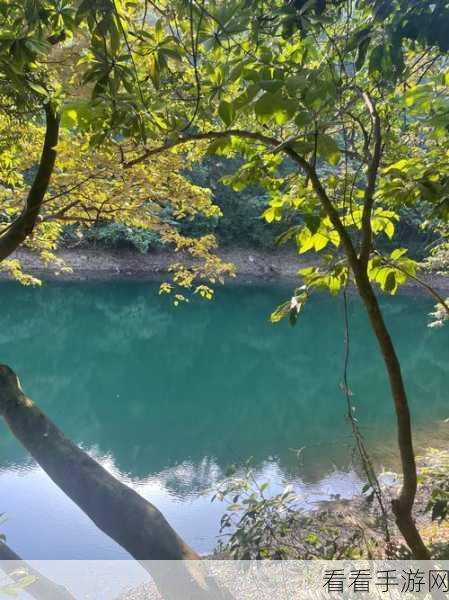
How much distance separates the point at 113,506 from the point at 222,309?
12982 millimetres

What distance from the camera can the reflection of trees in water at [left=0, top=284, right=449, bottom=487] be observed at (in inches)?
252

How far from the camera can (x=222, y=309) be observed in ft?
49.0

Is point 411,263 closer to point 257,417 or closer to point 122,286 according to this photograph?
point 257,417

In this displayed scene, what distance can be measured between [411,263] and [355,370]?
9060mm

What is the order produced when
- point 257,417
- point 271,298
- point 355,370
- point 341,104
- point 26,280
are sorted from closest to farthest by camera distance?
1. point 341,104
2. point 26,280
3. point 257,417
4. point 355,370
5. point 271,298

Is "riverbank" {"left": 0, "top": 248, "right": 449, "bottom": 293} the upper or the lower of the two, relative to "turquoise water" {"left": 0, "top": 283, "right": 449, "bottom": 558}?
upper

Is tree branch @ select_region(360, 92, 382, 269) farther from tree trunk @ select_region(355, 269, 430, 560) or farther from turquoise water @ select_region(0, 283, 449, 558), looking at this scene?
turquoise water @ select_region(0, 283, 449, 558)

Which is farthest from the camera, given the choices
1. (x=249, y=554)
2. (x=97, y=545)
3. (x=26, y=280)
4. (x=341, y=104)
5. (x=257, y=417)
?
(x=257, y=417)

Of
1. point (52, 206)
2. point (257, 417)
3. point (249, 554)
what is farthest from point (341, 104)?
point (257, 417)

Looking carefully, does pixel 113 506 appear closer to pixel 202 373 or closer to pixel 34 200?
pixel 34 200

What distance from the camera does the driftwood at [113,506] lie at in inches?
71.3

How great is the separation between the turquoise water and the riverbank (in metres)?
0.72

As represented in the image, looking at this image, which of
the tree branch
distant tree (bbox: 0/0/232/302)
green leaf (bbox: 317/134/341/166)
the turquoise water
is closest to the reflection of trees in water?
the turquoise water

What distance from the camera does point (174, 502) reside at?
5.00 m
